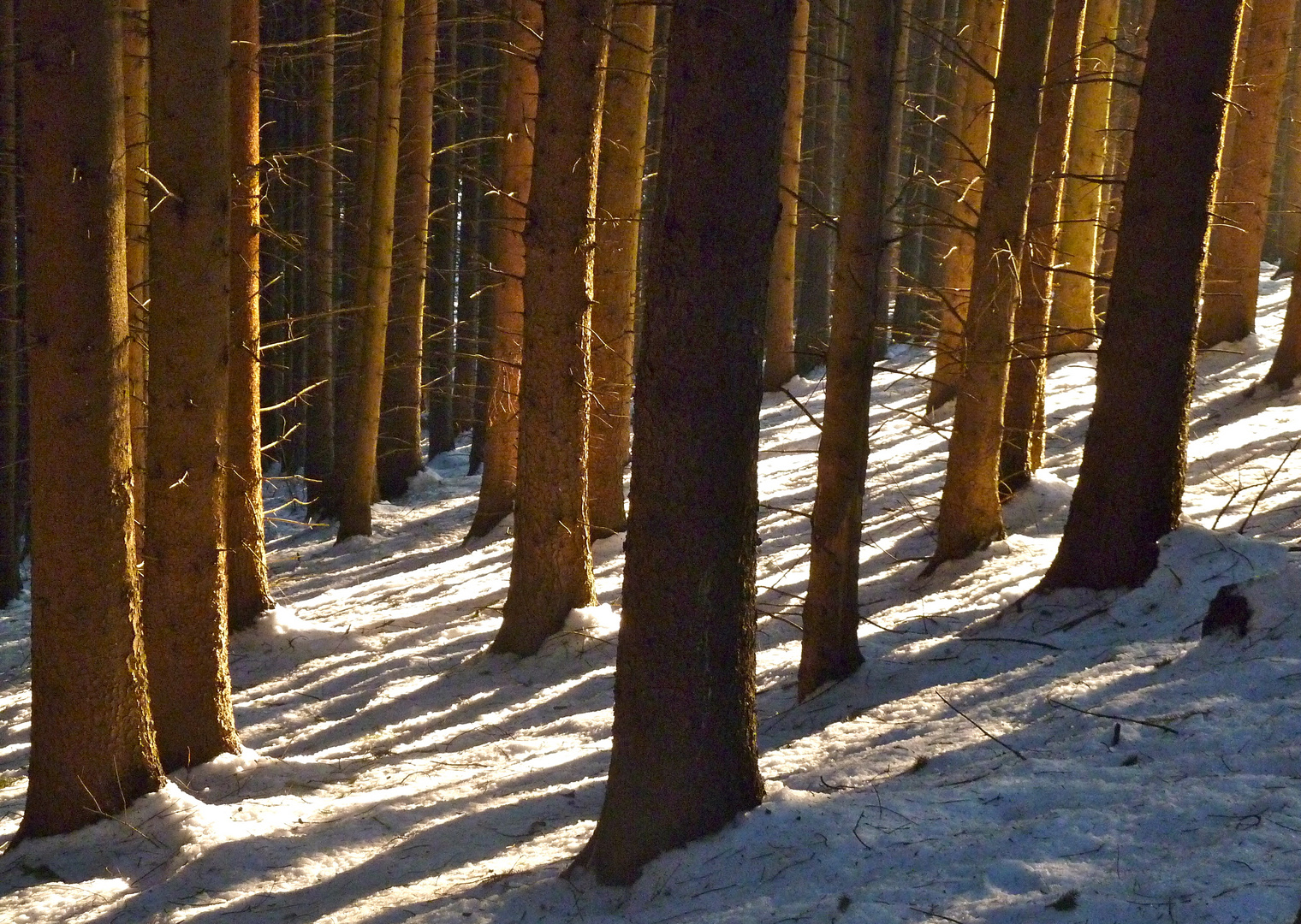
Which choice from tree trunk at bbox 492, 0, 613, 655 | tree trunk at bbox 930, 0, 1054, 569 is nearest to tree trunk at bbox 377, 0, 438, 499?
tree trunk at bbox 492, 0, 613, 655

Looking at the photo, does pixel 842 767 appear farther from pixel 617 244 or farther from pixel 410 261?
pixel 410 261

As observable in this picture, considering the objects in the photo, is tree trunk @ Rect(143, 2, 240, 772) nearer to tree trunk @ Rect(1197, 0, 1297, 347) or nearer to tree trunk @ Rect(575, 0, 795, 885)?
tree trunk @ Rect(575, 0, 795, 885)

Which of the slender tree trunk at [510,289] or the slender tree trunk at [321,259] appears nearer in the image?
the slender tree trunk at [510,289]

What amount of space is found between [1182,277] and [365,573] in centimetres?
871

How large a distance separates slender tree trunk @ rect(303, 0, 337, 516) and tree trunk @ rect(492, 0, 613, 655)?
4983mm

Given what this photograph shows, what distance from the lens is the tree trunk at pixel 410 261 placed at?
13.8 metres

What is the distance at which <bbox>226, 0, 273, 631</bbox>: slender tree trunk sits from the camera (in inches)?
337

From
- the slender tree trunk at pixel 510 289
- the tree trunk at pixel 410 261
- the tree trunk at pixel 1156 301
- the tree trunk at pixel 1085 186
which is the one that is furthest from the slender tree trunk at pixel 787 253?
the tree trunk at pixel 1156 301

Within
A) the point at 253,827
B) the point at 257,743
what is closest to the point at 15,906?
A: the point at 253,827

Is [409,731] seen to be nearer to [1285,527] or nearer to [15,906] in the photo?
[15,906]

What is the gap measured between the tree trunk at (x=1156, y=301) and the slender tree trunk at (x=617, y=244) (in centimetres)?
455

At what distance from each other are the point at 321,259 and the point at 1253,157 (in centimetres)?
1108

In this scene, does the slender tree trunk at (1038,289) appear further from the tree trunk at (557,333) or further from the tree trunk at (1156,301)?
the tree trunk at (557,333)

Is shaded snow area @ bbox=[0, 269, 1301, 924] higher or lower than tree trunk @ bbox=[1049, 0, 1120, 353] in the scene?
lower
